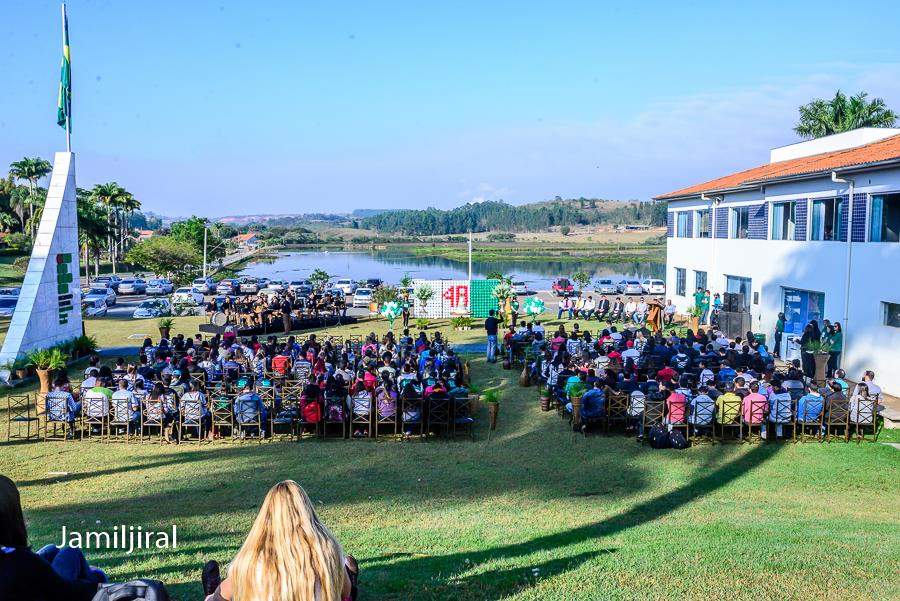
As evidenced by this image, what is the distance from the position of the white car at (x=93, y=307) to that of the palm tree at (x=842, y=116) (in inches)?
1562

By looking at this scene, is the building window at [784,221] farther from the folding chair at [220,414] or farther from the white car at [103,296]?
the white car at [103,296]

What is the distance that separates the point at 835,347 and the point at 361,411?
12.0 metres

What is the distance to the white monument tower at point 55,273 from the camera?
1884 centimetres

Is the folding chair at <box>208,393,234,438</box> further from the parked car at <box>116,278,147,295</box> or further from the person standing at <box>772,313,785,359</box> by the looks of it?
the parked car at <box>116,278,147,295</box>

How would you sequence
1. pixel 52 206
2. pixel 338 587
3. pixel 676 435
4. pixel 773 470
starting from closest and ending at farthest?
1. pixel 338 587
2. pixel 773 470
3. pixel 676 435
4. pixel 52 206

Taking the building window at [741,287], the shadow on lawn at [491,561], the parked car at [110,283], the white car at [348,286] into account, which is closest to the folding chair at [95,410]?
the shadow on lawn at [491,561]

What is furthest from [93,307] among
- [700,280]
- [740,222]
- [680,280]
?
[740,222]

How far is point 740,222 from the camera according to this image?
1050 inches

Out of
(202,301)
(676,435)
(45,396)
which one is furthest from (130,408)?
(202,301)

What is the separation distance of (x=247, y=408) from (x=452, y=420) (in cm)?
354

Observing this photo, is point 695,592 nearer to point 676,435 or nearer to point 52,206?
point 676,435

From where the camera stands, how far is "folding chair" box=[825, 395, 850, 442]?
12438 mm

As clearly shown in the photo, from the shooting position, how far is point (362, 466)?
1103 centimetres

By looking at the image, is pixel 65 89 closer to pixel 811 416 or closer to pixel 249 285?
pixel 811 416
